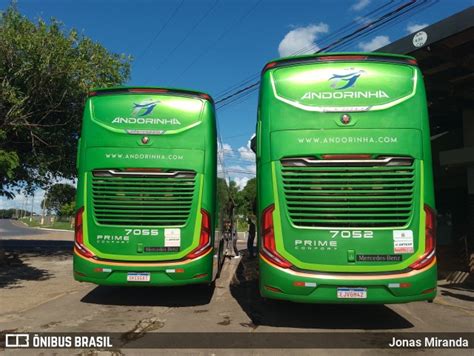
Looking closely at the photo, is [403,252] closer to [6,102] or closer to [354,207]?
[354,207]

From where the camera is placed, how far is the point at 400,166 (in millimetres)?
5895

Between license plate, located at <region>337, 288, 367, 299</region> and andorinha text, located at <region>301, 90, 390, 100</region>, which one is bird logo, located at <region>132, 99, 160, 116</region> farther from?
license plate, located at <region>337, 288, 367, 299</region>

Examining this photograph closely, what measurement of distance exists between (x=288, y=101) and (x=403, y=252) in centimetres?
257

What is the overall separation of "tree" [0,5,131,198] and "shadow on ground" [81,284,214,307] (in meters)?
3.12

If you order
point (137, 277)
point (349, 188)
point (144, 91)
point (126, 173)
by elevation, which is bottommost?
point (137, 277)

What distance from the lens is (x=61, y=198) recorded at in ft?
114

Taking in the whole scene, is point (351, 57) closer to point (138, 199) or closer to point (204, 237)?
point (204, 237)

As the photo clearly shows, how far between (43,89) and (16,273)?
17.7ft

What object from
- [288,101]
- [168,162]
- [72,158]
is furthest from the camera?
[72,158]

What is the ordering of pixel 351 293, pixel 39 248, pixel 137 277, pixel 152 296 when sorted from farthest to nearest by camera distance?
pixel 39 248, pixel 152 296, pixel 137 277, pixel 351 293

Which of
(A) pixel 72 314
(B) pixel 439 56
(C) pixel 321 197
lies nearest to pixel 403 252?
(C) pixel 321 197

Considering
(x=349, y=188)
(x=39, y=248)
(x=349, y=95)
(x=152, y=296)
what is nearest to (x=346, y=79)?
(x=349, y=95)

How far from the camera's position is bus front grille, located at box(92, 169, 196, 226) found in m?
7.30

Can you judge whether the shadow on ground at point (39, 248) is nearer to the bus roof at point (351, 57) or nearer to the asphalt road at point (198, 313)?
the asphalt road at point (198, 313)
